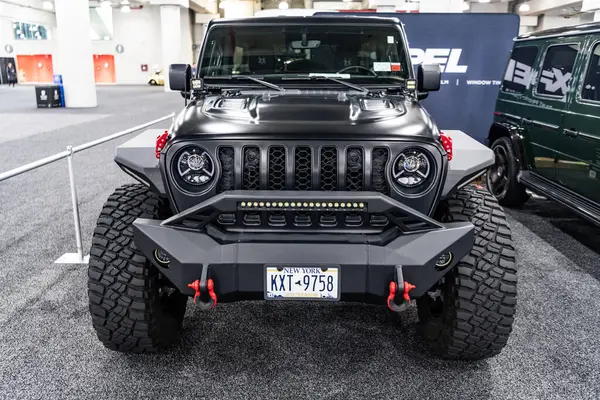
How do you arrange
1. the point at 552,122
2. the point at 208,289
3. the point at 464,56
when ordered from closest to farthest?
the point at 208,289 < the point at 552,122 < the point at 464,56

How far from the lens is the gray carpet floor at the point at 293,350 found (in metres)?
2.56

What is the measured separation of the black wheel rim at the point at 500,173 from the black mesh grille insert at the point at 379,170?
144 inches

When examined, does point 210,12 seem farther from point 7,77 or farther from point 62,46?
point 62,46

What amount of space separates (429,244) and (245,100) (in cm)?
121

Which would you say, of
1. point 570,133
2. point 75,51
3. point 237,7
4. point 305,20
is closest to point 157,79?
point 237,7

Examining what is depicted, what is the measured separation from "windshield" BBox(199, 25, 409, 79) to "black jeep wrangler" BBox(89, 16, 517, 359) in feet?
1.82

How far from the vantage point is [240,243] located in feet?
7.36

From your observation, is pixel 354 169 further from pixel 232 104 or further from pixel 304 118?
pixel 232 104

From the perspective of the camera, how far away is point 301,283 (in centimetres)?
226

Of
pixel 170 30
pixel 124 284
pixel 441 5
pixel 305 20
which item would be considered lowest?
pixel 124 284

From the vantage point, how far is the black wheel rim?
569 centimetres

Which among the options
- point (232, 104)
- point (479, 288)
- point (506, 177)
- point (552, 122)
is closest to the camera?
point (479, 288)

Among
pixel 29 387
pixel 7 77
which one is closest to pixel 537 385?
pixel 29 387

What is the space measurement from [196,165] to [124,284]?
69cm
